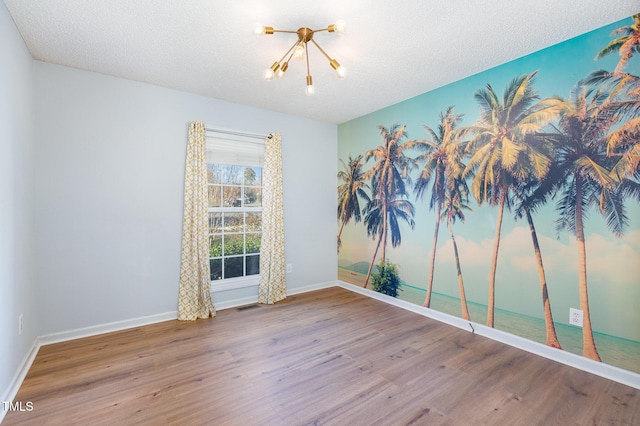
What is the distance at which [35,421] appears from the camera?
166 cm

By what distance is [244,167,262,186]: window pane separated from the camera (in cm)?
382

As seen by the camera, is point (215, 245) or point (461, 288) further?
point (215, 245)

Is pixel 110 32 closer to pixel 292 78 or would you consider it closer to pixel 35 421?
pixel 292 78

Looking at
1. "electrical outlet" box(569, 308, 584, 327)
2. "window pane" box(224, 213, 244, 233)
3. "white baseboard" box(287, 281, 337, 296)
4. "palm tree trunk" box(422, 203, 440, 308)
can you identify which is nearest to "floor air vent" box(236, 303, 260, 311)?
"white baseboard" box(287, 281, 337, 296)

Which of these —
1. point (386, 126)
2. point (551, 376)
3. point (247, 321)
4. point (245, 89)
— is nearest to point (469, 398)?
point (551, 376)

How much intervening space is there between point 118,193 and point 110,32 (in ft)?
4.83

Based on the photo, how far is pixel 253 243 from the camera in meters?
3.89

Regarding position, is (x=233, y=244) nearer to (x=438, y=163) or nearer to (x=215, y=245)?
(x=215, y=245)

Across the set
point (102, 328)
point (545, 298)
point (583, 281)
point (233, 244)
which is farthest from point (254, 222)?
point (583, 281)

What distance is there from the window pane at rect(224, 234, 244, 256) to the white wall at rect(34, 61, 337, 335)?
517 mm

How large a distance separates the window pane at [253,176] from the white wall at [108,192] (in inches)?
22.3

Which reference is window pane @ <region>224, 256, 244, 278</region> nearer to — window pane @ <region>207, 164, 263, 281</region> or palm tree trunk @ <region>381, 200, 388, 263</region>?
window pane @ <region>207, 164, 263, 281</region>

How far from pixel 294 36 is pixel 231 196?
2.10m

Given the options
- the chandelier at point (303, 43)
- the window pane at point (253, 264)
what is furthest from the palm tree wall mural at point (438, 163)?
the window pane at point (253, 264)
